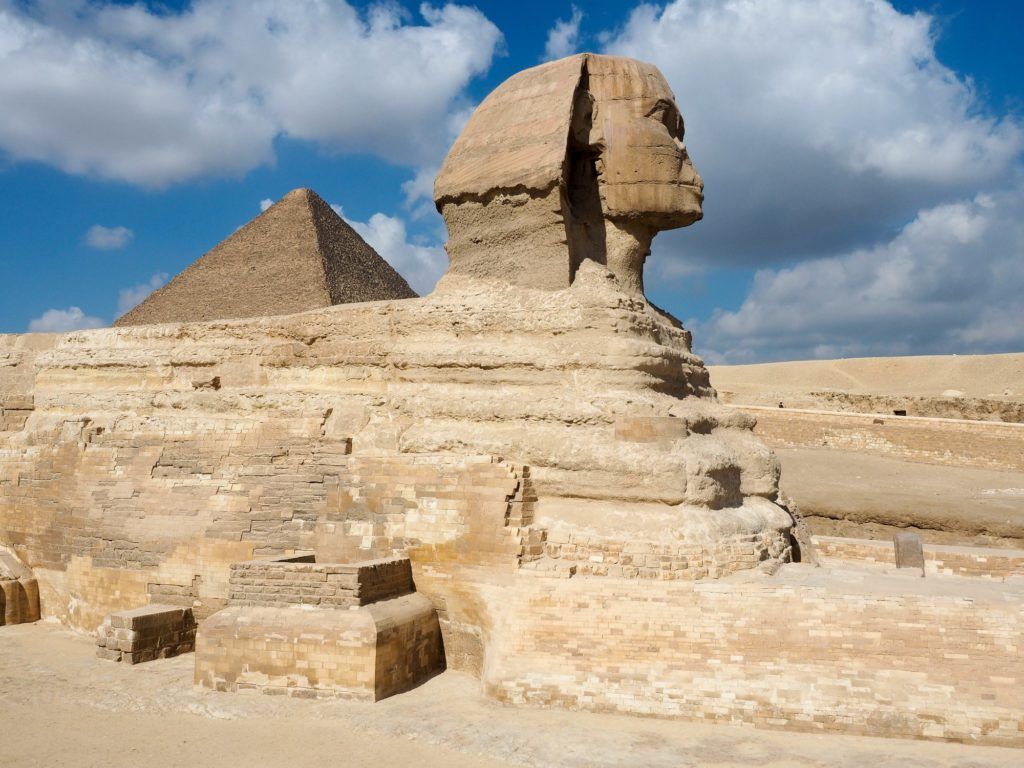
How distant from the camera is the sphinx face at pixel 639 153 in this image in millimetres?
8609

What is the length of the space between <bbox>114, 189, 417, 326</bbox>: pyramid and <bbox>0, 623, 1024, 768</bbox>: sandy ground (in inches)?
330

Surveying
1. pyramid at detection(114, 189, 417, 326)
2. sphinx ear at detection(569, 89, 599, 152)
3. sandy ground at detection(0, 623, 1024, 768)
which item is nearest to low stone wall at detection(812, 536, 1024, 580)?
sandy ground at detection(0, 623, 1024, 768)

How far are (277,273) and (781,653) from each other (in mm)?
11678

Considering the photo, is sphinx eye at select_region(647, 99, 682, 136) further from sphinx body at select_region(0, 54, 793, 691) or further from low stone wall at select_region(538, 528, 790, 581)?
low stone wall at select_region(538, 528, 790, 581)

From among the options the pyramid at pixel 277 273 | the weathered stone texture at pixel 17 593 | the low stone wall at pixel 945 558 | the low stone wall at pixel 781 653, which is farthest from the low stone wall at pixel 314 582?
the pyramid at pixel 277 273

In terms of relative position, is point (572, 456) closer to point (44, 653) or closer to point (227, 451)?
point (227, 451)

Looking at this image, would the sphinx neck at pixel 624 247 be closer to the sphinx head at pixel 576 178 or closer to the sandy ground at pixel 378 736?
the sphinx head at pixel 576 178

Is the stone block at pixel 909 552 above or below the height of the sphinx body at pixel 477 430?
below

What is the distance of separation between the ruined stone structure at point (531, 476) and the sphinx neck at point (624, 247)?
1.0 inches

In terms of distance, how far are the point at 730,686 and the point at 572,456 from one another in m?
2.20

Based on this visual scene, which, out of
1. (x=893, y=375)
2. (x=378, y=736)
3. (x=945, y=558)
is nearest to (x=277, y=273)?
(x=378, y=736)

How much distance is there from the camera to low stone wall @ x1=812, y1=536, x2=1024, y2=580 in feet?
28.6

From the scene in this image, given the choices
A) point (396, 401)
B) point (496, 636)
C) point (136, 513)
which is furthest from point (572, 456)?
point (136, 513)

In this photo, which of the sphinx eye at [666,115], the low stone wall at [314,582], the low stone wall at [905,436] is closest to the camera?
the low stone wall at [314,582]
